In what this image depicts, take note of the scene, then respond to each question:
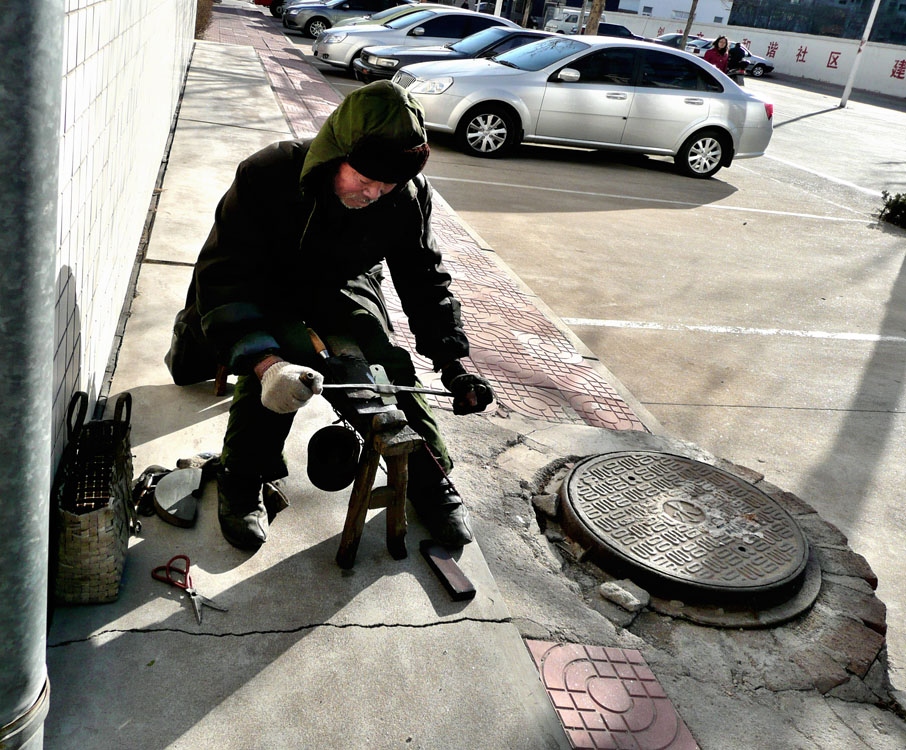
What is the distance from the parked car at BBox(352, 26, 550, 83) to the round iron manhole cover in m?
9.95

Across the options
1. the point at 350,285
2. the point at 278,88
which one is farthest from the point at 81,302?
the point at 278,88

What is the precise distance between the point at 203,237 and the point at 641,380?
295cm

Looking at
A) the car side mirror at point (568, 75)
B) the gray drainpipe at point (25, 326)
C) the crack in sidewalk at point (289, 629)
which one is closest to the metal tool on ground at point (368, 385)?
the crack in sidewalk at point (289, 629)

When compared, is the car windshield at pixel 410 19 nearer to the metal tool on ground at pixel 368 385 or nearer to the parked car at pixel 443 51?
the parked car at pixel 443 51

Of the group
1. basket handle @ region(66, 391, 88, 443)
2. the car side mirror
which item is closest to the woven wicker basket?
basket handle @ region(66, 391, 88, 443)

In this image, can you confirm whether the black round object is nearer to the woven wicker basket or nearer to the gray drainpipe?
the woven wicker basket

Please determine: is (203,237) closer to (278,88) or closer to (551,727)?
(551,727)

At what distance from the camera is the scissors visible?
2441 millimetres

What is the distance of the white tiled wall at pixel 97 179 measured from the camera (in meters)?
2.34

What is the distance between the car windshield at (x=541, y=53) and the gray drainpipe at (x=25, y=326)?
10.3 m

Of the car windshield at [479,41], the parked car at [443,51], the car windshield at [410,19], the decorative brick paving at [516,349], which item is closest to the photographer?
the decorative brick paving at [516,349]

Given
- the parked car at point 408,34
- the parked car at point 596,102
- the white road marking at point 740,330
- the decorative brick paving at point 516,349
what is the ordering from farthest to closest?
the parked car at point 408,34 < the parked car at point 596,102 < the white road marking at point 740,330 < the decorative brick paving at point 516,349

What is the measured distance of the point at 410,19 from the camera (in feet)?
51.7

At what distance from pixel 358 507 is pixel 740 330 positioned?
441cm
